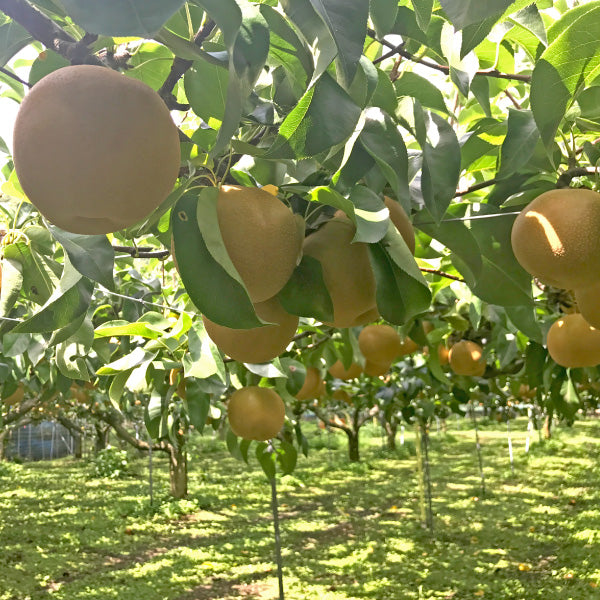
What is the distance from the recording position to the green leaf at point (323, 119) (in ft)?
1.60

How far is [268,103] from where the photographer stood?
67 centimetres

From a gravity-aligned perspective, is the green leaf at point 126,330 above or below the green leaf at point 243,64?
below

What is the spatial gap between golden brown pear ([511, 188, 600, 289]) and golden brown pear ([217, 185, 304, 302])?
32 cm

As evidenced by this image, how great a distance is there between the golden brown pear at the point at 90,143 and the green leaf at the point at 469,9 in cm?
24

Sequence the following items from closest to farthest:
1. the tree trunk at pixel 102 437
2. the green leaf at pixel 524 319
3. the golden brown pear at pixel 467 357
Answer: the green leaf at pixel 524 319, the golden brown pear at pixel 467 357, the tree trunk at pixel 102 437

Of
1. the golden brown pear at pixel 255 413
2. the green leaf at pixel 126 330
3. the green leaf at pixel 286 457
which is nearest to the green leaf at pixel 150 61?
the green leaf at pixel 126 330

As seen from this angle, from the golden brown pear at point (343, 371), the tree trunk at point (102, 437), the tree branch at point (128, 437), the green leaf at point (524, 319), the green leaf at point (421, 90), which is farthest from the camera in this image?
the tree trunk at point (102, 437)

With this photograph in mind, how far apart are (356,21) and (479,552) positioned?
610 centimetres

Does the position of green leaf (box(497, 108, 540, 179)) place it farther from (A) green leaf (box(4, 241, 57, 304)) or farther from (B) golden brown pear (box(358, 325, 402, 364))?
(B) golden brown pear (box(358, 325, 402, 364))

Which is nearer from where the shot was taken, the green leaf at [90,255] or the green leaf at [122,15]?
the green leaf at [122,15]

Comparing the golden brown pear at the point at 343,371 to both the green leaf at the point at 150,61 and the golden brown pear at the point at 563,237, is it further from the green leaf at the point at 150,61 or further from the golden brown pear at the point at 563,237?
the green leaf at the point at 150,61

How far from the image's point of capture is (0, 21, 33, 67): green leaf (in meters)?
0.64

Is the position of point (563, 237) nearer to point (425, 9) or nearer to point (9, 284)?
point (425, 9)

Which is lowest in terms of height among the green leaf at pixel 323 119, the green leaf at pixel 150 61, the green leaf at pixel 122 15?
the green leaf at pixel 323 119
